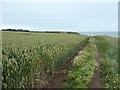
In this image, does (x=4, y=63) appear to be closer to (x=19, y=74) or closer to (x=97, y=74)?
(x=19, y=74)

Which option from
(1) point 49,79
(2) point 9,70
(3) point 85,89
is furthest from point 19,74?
(1) point 49,79

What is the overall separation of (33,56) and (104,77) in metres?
4.16

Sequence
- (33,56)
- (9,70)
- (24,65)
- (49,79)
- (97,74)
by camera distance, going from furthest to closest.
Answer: (97,74), (49,79), (33,56), (24,65), (9,70)

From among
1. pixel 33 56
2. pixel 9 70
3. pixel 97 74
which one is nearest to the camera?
pixel 9 70

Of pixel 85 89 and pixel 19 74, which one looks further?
pixel 85 89

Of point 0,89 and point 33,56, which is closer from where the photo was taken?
point 0,89

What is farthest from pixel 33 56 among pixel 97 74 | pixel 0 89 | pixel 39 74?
pixel 97 74

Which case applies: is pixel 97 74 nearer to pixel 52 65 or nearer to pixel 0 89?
pixel 52 65

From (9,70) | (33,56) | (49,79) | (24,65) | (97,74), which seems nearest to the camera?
(9,70)

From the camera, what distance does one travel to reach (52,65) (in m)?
19.6

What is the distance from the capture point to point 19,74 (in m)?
13.9

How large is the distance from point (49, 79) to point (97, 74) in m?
2.95

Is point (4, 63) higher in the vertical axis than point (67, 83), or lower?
higher

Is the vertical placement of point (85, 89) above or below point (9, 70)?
below
